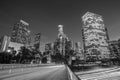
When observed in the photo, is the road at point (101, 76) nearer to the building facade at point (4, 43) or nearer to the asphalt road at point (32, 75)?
the asphalt road at point (32, 75)

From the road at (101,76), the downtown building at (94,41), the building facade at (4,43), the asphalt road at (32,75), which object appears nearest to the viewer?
the asphalt road at (32,75)

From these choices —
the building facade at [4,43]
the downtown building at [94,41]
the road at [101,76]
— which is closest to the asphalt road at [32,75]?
the road at [101,76]

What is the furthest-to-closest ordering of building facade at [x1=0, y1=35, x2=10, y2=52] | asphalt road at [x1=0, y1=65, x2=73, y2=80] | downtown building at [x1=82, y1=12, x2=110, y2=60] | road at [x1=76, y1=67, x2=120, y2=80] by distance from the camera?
downtown building at [x1=82, y1=12, x2=110, y2=60] → building facade at [x1=0, y1=35, x2=10, y2=52] → road at [x1=76, y1=67, x2=120, y2=80] → asphalt road at [x1=0, y1=65, x2=73, y2=80]

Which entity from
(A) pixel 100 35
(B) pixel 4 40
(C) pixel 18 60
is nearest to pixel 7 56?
(C) pixel 18 60

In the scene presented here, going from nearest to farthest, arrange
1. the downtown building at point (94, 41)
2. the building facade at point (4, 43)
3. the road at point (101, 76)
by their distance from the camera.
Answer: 1. the road at point (101, 76)
2. the building facade at point (4, 43)
3. the downtown building at point (94, 41)

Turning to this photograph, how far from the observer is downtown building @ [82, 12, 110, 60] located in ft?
557

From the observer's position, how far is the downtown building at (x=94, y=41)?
170 metres

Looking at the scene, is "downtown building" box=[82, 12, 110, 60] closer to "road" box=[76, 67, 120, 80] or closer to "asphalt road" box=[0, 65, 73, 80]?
"road" box=[76, 67, 120, 80]

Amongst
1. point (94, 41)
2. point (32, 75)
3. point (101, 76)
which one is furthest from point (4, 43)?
point (94, 41)

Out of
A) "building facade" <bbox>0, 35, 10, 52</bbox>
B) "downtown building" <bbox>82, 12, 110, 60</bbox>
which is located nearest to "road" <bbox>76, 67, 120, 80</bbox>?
"downtown building" <bbox>82, 12, 110, 60</bbox>

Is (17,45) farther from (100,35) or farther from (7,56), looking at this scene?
(100,35)

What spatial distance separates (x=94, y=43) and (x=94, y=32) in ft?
78.4

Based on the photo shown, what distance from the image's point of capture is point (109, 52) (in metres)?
182

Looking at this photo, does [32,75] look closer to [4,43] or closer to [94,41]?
[4,43]
